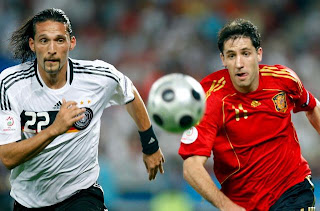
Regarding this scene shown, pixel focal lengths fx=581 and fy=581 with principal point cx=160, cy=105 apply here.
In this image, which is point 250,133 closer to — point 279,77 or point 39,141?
point 279,77

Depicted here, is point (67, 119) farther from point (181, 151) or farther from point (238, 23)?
point (238, 23)

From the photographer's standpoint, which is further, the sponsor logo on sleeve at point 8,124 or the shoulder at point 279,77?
the shoulder at point 279,77

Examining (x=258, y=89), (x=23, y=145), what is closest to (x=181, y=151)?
(x=258, y=89)

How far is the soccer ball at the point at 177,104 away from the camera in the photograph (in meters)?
4.55

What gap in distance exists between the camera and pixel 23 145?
4656mm

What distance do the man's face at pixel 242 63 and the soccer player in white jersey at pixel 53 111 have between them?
993mm

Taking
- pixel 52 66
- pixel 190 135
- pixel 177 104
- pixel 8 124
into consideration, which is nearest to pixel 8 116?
pixel 8 124

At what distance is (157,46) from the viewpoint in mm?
12094

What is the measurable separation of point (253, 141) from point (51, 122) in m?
1.78

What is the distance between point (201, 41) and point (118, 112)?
2.56 m

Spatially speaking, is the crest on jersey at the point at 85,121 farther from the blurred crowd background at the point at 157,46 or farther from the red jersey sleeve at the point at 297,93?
the blurred crowd background at the point at 157,46

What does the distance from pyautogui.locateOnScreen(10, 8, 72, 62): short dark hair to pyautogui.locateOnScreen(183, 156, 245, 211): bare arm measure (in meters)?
1.62

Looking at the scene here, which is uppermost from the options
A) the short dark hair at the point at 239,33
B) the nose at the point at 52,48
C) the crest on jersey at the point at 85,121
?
the short dark hair at the point at 239,33

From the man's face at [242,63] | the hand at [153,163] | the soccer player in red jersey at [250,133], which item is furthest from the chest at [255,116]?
the hand at [153,163]
